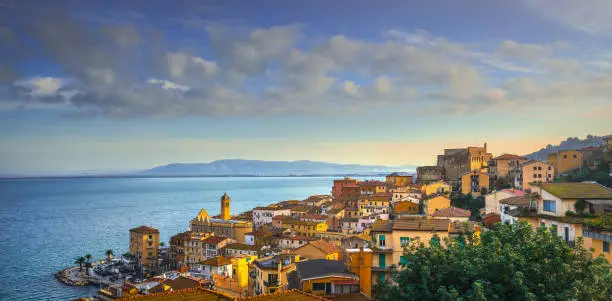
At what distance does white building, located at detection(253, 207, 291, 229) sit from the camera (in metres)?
63.2

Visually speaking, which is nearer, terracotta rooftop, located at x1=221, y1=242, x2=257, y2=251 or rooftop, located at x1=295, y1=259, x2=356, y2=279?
rooftop, located at x1=295, y1=259, x2=356, y2=279

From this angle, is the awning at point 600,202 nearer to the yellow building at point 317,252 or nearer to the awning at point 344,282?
the awning at point 344,282

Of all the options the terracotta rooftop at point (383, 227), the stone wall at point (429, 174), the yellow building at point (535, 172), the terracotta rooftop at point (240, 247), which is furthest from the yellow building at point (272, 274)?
the stone wall at point (429, 174)

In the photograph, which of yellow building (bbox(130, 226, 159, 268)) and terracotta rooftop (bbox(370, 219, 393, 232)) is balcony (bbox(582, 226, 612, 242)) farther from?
yellow building (bbox(130, 226, 159, 268))

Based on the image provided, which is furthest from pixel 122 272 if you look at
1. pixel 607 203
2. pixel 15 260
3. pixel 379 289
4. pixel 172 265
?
pixel 607 203

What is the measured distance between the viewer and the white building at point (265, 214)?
208ft

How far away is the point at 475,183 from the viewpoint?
5672cm

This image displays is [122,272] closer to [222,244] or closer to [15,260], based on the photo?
[222,244]

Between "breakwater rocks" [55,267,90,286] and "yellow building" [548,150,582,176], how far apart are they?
57175mm

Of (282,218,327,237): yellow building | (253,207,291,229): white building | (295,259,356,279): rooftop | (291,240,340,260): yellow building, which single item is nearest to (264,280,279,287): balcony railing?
(295,259,356,279): rooftop

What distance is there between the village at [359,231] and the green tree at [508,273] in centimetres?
103

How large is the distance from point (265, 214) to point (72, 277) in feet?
85.0

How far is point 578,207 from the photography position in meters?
17.0

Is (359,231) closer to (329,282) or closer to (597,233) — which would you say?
(329,282)
